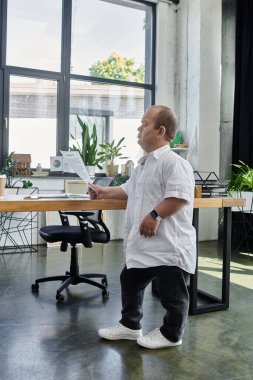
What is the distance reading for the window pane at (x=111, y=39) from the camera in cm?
567

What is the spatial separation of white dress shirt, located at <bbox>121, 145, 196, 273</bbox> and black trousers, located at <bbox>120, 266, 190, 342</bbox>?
0.07 meters

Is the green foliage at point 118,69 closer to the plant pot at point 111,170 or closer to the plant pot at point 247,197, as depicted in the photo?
the plant pot at point 111,170

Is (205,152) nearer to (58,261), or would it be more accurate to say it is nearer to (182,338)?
(58,261)

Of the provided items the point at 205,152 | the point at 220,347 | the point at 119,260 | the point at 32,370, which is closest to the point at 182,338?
the point at 220,347

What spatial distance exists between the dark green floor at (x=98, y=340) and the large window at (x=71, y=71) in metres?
2.45

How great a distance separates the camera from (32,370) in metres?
1.84

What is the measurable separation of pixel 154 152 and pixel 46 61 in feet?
12.8

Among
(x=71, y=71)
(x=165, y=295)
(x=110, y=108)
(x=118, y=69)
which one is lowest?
(x=165, y=295)

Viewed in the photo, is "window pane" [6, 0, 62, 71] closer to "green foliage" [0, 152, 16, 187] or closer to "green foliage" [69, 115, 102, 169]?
"green foliage" [69, 115, 102, 169]

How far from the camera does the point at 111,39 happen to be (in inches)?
233

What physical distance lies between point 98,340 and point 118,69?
15.1 feet

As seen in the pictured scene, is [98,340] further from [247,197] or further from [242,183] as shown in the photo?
[242,183]

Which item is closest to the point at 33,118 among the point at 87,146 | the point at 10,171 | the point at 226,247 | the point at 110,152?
the point at 87,146

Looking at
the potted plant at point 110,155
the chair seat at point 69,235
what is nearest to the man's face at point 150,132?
the chair seat at point 69,235
